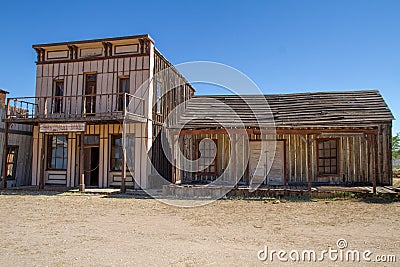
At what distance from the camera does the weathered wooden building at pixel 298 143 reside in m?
14.2

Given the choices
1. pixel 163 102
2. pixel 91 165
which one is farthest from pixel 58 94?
pixel 163 102

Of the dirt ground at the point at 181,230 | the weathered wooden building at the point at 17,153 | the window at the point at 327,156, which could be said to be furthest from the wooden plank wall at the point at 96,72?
the window at the point at 327,156

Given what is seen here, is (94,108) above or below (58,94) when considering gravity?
below

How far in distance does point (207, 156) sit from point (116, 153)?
4.31 meters

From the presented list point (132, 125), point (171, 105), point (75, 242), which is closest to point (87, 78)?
point (132, 125)

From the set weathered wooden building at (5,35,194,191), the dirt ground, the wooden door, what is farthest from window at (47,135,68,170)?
the wooden door

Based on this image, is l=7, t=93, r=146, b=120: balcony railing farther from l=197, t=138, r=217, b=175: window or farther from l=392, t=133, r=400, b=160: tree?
l=392, t=133, r=400, b=160: tree

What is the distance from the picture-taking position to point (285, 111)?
16234mm

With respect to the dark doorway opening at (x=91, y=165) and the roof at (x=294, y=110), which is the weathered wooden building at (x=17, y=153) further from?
the roof at (x=294, y=110)

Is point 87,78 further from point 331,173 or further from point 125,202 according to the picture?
point 331,173

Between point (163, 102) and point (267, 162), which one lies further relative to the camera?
point (163, 102)

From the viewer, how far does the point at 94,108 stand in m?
16.1

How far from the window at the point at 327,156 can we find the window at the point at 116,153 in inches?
360

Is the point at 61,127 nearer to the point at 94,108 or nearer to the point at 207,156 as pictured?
the point at 94,108
